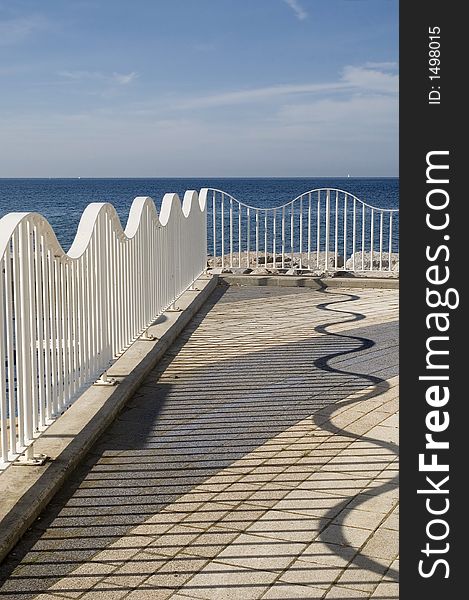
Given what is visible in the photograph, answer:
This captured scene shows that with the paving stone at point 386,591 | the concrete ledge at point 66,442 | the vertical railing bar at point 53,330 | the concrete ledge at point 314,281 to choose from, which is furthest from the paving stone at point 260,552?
the concrete ledge at point 314,281

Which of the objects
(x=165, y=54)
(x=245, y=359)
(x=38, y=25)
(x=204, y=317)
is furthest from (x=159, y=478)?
(x=38, y=25)

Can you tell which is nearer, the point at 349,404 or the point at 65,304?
the point at 65,304

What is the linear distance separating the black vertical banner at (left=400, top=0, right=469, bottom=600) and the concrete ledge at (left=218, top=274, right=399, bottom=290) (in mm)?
11207

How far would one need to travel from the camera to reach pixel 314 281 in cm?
1441

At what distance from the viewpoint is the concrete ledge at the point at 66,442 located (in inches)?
184

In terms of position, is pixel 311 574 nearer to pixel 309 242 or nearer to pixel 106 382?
pixel 106 382

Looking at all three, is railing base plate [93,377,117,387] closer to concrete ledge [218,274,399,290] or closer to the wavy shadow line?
the wavy shadow line

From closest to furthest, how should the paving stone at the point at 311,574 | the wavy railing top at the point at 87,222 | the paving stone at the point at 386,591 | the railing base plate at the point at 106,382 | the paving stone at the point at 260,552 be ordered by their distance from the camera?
the paving stone at the point at 386,591, the paving stone at the point at 311,574, the paving stone at the point at 260,552, the wavy railing top at the point at 87,222, the railing base plate at the point at 106,382

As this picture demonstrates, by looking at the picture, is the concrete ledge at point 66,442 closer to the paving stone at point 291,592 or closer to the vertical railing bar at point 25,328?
the vertical railing bar at point 25,328

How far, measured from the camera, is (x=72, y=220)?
54656 millimetres

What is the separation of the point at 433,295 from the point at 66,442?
3.35 meters

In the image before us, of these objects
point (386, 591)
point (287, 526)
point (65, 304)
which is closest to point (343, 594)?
point (386, 591)

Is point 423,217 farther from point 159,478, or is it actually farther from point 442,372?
point 159,478

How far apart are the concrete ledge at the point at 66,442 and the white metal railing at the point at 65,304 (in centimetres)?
20
